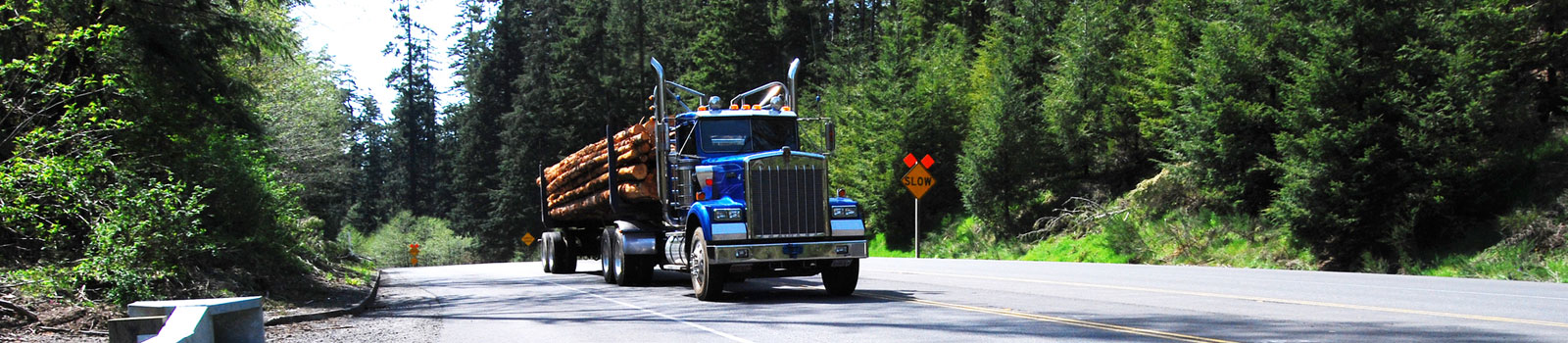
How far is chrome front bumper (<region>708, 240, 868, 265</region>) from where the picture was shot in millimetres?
12938

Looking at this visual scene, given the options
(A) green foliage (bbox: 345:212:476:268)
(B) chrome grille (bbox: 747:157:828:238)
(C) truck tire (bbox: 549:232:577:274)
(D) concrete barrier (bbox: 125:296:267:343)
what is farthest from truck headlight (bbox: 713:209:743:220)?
(A) green foliage (bbox: 345:212:476:268)

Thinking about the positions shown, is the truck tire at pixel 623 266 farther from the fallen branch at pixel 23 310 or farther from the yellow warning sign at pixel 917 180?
the yellow warning sign at pixel 917 180

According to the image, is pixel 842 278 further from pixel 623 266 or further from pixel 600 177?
pixel 600 177

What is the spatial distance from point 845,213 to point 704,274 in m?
1.92

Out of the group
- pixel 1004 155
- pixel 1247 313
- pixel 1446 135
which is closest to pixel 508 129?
pixel 1004 155

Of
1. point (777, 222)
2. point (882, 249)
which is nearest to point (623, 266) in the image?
point (777, 222)

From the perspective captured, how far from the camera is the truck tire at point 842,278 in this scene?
45.2ft

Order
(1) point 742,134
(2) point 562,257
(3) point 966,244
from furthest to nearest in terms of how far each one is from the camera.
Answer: (3) point 966,244
(2) point 562,257
(1) point 742,134

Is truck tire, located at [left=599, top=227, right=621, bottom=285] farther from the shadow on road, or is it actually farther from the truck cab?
the truck cab

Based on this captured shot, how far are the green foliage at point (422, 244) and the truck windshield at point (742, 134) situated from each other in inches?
2347

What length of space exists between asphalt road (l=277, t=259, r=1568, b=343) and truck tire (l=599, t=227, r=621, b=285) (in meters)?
0.41

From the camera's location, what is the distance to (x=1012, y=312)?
432 inches

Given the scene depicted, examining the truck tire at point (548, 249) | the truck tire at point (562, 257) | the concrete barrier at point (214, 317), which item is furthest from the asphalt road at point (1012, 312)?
the truck tire at point (548, 249)

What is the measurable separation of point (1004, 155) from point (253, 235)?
2178 cm
